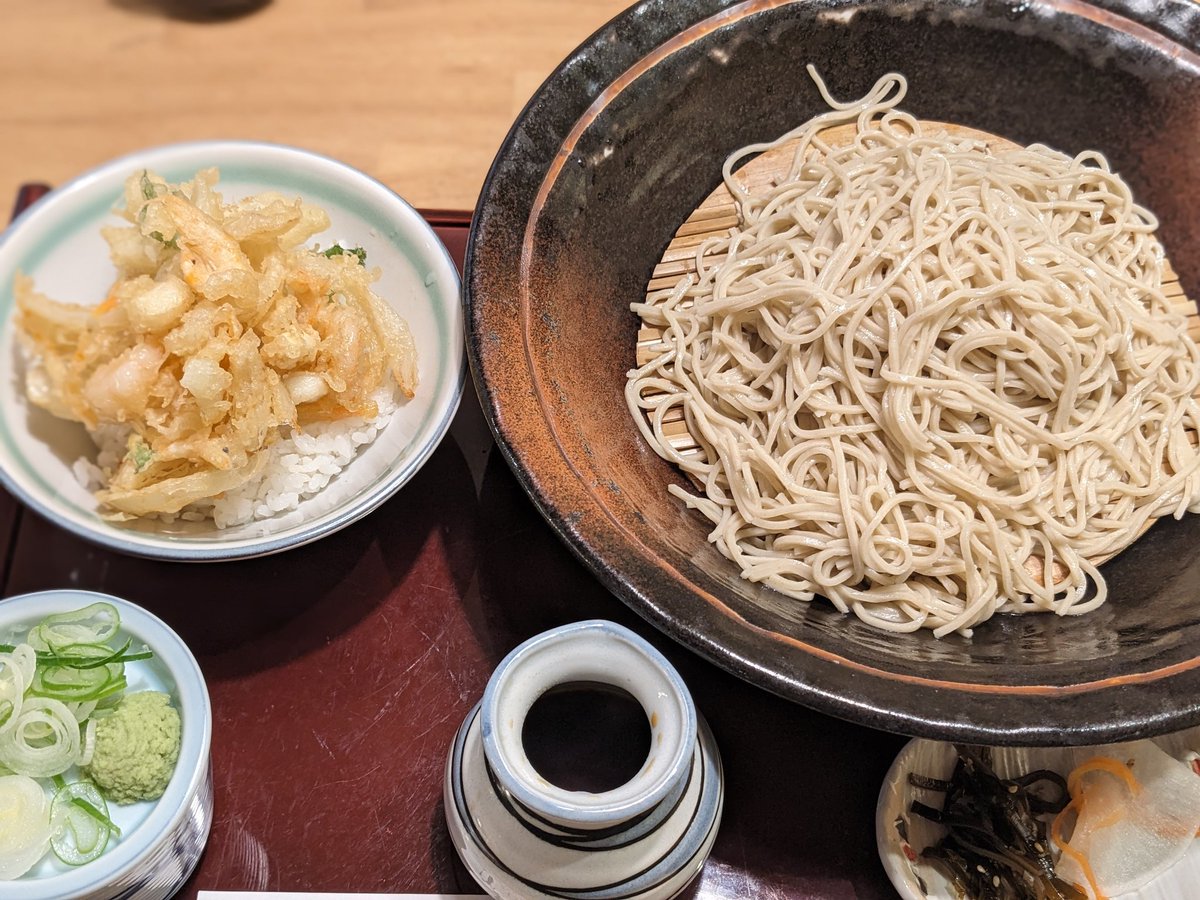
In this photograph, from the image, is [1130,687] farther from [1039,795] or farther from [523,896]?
[523,896]

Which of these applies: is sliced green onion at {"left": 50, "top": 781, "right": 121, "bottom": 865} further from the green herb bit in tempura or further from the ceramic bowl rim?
the green herb bit in tempura

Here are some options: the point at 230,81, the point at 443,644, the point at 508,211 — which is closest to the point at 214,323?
the point at 508,211

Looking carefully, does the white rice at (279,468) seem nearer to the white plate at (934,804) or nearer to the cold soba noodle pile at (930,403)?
the cold soba noodle pile at (930,403)

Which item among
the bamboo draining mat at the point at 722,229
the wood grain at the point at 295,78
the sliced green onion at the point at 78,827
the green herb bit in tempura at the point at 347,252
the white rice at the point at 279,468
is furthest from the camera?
the wood grain at the point at 295,78

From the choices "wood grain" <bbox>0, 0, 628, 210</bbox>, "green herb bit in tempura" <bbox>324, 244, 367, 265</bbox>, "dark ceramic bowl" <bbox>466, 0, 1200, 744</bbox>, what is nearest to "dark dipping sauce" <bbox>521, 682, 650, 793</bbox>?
"dark ceramic bowl" <bbox>466, 0, 1200, 744</bbox>

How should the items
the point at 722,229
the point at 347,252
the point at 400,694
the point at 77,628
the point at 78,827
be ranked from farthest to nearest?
the point at 722,229 → the point at 347,252 → the point at 400,694 → the point at 77,628 → the point at 78,827

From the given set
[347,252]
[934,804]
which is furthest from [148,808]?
[934,804]

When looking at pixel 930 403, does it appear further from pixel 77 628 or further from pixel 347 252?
pixel 77 628

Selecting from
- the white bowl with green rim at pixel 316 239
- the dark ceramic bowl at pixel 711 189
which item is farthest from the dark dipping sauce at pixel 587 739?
the white bowl with green rim at pixel 316 239
